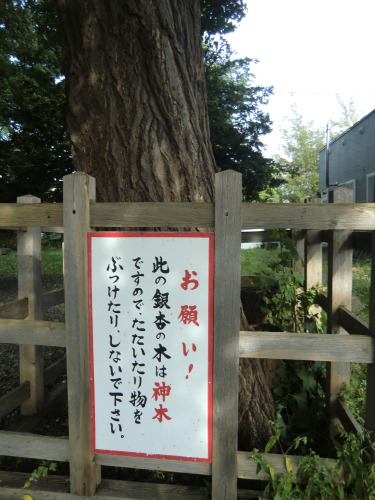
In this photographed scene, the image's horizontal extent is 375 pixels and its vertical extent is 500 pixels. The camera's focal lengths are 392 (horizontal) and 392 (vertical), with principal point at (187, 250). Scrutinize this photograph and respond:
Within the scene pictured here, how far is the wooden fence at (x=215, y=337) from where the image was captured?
1.93 metres

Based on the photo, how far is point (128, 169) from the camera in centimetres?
256

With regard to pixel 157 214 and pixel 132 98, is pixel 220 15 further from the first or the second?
pixel 157 214

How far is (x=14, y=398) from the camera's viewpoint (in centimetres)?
305

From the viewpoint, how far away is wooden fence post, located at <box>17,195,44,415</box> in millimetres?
3184

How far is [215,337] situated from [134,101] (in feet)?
5.17

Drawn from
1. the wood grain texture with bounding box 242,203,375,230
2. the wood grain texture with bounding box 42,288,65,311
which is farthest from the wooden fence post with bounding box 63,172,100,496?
the wood grain texture with bounding box 42,288,65,311

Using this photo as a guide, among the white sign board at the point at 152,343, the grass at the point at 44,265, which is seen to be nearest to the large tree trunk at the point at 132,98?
the white sign board at the point at 152,343

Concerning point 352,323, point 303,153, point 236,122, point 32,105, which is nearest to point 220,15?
point 236,122

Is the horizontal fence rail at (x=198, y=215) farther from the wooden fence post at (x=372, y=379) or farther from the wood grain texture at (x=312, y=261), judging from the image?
the wood grain texture at (x=312, y=261)

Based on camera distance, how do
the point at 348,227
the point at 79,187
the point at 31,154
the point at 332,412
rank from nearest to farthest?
the point at 348,227 < the point at 79,187 < the point at 332,412 < the point at 31,154

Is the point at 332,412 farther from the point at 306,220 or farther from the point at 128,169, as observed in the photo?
the point at 128,169

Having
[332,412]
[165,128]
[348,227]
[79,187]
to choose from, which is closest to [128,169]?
[165,128]

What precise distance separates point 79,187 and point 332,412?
2313 mm

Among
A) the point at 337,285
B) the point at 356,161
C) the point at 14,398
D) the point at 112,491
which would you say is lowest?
the point at 112,491
